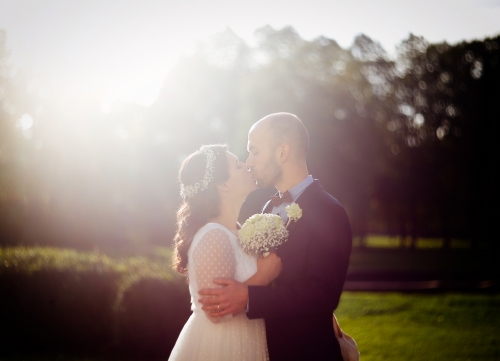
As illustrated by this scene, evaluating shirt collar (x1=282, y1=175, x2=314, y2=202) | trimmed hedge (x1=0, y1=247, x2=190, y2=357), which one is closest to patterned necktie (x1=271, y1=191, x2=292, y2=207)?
shirt collar (x1=282, y1=175, x2=314, y2=202)

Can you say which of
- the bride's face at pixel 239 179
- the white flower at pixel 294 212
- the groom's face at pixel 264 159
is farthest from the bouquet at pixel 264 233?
the bride's face at pixel 239 179

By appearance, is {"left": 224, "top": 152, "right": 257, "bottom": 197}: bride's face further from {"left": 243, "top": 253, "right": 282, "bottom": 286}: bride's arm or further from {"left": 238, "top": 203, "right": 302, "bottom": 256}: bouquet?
{"left": 243, "top": 253, "right": 282, "bottom": 286}: bride's arm

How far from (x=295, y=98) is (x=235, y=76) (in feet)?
11.9

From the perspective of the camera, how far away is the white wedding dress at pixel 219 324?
Answer: 14.2ft

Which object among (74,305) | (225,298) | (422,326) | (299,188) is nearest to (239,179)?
(299,188)

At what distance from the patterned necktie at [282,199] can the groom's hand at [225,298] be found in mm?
1013

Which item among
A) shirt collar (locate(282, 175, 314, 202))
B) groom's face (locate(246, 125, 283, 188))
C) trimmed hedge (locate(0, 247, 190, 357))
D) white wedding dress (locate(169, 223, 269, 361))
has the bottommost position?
trimmed hedge (locate(0, 247, 190, 357))

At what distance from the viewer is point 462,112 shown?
1357 inches

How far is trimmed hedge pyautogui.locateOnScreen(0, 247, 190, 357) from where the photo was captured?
924 centimetres

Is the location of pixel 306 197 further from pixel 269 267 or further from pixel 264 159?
pixel 269 267

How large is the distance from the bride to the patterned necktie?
303 mm

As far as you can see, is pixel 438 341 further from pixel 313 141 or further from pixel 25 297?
pixel 313 141

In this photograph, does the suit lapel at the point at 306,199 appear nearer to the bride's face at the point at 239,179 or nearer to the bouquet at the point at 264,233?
the bouquet at the point at 264,233

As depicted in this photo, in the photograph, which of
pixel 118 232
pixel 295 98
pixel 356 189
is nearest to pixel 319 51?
pixel 295 98
